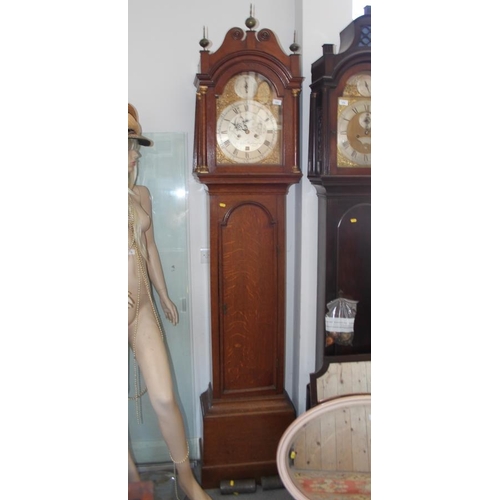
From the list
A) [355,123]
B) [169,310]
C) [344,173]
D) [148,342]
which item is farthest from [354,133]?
[148,342]

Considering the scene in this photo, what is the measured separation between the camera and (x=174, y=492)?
255 centimetres

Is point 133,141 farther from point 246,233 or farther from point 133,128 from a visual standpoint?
point 246,233

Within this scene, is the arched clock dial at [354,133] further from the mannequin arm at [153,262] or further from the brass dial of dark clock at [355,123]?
the mannequin arm at [153,262]

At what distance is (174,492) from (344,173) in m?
1.66

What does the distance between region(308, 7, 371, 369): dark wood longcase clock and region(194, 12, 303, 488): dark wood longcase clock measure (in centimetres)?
13

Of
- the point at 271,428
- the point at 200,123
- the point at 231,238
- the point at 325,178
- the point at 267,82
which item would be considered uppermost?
the point at 267,82

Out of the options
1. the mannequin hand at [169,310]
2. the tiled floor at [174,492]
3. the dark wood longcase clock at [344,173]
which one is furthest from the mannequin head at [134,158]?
the tiled floor at [174,492]

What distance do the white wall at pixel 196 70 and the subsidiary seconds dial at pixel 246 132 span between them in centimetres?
24

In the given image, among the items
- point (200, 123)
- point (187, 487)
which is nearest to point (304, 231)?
point (200, 123)

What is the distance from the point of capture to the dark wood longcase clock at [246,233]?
2.45 metres
